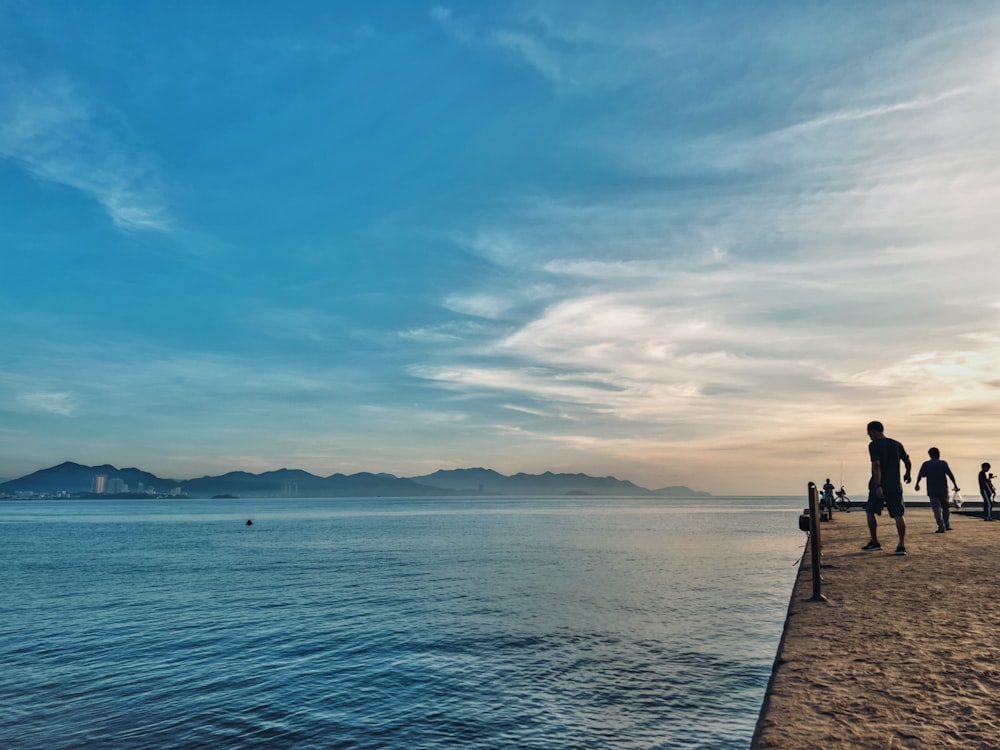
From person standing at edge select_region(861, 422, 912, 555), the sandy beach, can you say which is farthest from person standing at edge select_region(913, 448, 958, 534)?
the sandy beach

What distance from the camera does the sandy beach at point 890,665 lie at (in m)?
5.12

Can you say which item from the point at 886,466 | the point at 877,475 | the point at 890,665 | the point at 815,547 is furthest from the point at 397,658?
the point at 886,466

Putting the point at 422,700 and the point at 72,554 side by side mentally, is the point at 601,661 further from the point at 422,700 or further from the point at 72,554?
the point at 72,554

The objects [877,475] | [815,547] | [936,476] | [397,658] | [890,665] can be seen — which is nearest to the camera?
[890,665]

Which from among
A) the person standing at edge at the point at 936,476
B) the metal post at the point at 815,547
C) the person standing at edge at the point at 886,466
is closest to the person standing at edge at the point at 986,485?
the person standing at edge at the point at 936,476

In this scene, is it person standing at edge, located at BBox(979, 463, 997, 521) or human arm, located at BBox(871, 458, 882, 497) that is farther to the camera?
person standing at edge, located at BBox(979, 463, 997, 521)

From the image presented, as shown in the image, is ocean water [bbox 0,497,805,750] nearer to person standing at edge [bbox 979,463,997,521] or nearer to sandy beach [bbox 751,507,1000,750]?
sandy beach [bbox 751,507,1000,750]

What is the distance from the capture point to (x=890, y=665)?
22.4ft

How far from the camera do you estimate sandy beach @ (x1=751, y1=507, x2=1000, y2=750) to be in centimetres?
512

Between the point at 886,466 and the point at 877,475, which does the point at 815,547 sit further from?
the point at 886,466

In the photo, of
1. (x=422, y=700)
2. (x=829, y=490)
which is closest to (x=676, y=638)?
(x=422, y=700)

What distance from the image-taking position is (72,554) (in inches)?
1957

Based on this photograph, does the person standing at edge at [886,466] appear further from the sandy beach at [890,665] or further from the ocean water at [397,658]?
the ocean water at [397,658]

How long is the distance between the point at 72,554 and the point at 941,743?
189ft
